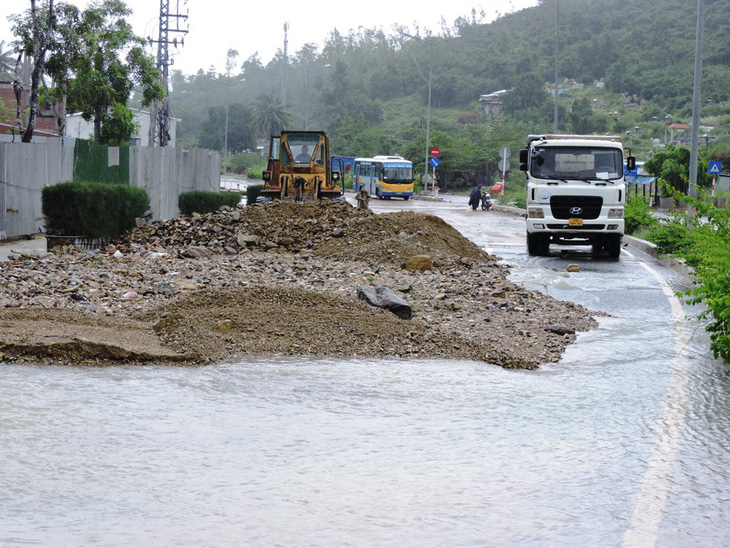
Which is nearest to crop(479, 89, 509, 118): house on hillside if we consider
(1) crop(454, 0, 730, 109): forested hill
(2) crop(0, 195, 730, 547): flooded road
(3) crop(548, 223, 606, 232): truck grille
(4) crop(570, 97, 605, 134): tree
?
(1) crop(454, 0, 730, 109): forested hill

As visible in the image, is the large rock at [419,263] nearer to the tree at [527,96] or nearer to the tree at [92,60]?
the tree at [92,60]

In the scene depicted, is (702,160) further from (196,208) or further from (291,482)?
(291,482)

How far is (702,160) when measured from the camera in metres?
51.3

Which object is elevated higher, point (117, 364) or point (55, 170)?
point (55, 170)

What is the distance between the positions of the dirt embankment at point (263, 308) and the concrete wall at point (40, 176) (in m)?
3.62

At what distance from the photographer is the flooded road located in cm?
506

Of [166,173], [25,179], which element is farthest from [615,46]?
[25,179]

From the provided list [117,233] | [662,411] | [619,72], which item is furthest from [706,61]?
[662,411]

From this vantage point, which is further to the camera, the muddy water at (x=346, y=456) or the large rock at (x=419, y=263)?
the large rock at (x=419, y=263)

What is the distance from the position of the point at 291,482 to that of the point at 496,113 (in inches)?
5147

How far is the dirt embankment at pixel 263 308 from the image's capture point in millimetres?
9844

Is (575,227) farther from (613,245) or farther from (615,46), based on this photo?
(615,46)

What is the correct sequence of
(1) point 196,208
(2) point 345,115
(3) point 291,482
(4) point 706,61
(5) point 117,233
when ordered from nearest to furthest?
(3) point 291,482, (5) point 117,233, (1) point 196,208, (4) point 706,61, (2) point 345,115

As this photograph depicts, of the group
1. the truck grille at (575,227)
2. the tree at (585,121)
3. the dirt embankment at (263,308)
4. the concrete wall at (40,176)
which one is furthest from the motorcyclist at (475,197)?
the tree at (585,121)
